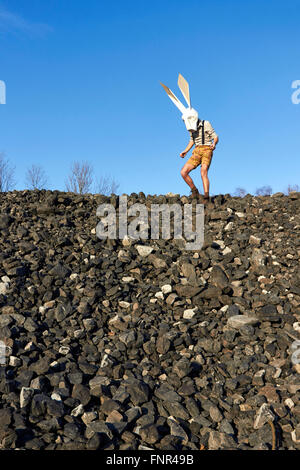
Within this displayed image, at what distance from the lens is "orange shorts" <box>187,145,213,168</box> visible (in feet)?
27.5

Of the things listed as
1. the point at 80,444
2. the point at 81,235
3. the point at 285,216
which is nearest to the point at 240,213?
the point at 285,216

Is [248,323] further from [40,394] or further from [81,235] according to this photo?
[81,235]

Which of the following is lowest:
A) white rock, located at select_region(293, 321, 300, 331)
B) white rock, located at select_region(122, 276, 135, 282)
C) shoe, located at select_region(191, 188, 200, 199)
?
white rock, located at select_region(293, 321, 300, 331)

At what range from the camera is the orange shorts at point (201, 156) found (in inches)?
330

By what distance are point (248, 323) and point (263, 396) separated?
117 cm

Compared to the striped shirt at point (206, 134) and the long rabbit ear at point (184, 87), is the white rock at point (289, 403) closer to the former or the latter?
the striped shirt at point (206, 134)

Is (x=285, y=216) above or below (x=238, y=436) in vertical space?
above

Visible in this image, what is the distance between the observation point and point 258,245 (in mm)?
7062

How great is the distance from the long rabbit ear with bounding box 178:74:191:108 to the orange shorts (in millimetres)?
983

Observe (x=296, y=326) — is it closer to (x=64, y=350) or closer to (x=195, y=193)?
(x=64, y=350)

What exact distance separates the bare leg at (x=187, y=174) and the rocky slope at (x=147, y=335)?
3.02 ft

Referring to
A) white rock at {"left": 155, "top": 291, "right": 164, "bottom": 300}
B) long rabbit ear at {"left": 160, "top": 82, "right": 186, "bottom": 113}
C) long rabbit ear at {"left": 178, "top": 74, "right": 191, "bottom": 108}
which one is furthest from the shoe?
white rock at {"left": 155, "top": 291, "right": 164, "bottom": 300}

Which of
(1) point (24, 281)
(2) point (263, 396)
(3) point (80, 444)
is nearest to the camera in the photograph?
(3) point (80, 444)

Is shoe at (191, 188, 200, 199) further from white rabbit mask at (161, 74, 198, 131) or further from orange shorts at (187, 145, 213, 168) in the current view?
white rabbit mask at (161, 74, 198, 131)
